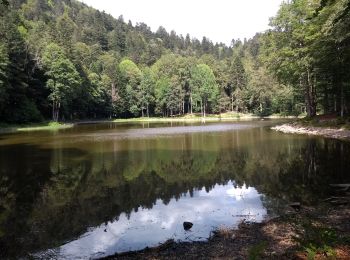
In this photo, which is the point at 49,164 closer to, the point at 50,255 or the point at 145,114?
the point at 50,255

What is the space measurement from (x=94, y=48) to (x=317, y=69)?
133541mm

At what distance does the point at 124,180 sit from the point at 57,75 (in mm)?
66495

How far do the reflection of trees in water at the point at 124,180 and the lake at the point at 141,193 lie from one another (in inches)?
1.6

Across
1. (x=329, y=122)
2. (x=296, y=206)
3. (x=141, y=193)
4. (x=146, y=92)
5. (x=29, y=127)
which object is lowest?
(x=141, y=193)

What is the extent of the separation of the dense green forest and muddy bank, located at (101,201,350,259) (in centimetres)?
610

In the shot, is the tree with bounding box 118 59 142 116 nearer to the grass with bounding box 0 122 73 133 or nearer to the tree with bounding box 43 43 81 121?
the tree with bounding box 43 43 81 121

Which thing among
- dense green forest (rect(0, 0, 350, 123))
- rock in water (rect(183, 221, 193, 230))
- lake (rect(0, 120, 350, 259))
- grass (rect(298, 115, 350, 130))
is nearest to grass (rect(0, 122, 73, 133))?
dense green forest (rect(0, 0, 350, 123))

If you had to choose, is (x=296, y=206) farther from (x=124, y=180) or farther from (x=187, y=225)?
(x=124, y=180)

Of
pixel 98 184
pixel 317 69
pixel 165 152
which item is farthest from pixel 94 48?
pixel 98 184

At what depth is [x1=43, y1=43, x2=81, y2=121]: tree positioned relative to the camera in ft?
260

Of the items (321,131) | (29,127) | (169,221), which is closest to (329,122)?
(321,131)

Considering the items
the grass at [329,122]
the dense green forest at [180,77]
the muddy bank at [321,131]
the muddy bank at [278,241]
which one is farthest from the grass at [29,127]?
the muddy bank at [278,241]

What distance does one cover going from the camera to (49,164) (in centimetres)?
2442

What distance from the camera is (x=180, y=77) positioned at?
124 meters
